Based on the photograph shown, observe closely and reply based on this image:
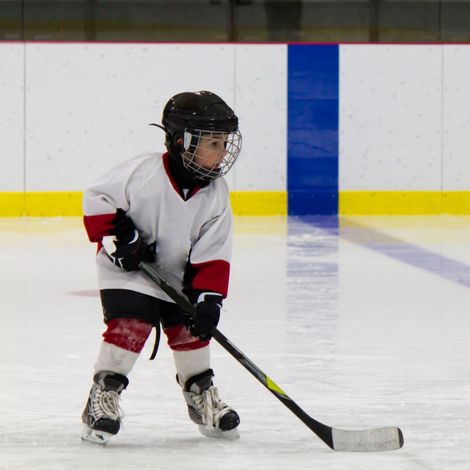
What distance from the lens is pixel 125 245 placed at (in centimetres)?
289

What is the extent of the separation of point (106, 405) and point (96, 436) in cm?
7

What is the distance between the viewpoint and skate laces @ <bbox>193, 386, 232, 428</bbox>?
9.80ft

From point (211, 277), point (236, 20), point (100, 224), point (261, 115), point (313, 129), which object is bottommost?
point (211, 277)

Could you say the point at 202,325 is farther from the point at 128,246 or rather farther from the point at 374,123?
the point at 374,123

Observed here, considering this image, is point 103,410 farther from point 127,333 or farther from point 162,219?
point 162,219

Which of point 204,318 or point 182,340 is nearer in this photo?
point 204,318

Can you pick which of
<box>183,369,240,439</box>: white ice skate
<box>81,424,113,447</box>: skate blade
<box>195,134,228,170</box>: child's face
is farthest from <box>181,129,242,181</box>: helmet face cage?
<box>81,424,113,447</box>: skate blade

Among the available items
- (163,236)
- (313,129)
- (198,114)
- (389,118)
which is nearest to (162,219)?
(163,236)

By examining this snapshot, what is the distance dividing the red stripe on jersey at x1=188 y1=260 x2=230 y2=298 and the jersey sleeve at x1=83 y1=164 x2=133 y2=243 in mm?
225

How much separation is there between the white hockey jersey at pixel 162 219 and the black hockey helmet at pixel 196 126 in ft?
0.23

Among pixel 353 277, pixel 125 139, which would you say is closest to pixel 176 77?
pixel 125 139

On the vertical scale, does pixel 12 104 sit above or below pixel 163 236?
above

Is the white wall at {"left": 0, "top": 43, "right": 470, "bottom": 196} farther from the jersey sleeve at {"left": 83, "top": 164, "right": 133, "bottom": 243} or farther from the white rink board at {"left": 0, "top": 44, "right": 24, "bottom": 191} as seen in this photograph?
the jersey sleeve at {"left": 83, "top": 164, "right": 133, "bottom": 243}

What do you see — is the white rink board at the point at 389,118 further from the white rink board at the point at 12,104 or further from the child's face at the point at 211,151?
the child's face at the point at 211,151
